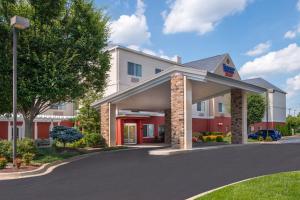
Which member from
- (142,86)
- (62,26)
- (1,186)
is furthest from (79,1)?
(1,186)

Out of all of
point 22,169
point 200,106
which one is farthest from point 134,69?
point 22,169

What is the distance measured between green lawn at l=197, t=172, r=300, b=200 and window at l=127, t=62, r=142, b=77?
30438 mm

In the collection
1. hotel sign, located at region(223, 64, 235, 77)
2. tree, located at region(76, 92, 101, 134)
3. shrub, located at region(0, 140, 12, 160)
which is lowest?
shrub, located at region(0, 140, 12, 160)

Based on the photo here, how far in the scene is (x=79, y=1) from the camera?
2136 cm

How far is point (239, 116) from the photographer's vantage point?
27.9 metres

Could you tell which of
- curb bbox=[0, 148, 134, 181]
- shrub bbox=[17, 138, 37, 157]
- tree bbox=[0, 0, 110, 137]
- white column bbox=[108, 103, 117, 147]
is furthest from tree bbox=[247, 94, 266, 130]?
shrub bbox=[17, 138, 37, 157]

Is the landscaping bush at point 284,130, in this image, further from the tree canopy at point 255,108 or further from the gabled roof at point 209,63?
the gabled roof at point 209,63

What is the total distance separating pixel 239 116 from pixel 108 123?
10488mm

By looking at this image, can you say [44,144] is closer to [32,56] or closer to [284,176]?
[32,56]

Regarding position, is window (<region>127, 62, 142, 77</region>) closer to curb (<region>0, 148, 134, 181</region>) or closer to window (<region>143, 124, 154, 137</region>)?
window (<region>143, 124, 154, 137</region>)

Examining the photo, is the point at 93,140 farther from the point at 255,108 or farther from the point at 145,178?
the point at 255,108

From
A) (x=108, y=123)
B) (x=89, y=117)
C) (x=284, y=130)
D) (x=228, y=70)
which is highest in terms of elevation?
(x=228, y=70)

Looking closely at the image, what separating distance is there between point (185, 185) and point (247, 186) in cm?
190

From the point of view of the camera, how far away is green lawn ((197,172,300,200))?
8188 millimetres
